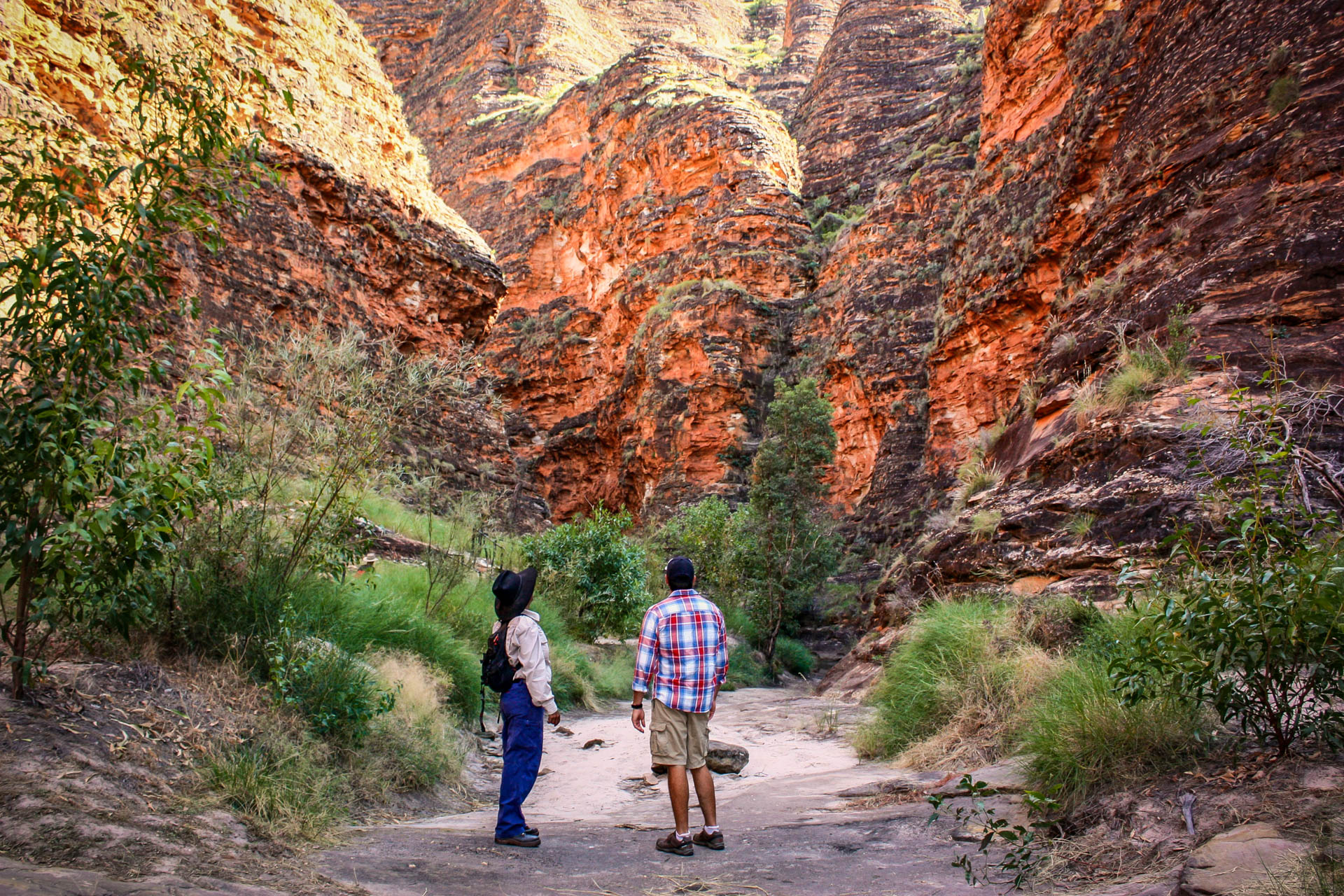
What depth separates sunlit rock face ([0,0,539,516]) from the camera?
33.0ft

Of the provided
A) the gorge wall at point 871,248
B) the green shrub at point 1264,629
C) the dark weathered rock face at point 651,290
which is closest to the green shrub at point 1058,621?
the gorge wall at point 871,248

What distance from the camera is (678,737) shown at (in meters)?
4.44

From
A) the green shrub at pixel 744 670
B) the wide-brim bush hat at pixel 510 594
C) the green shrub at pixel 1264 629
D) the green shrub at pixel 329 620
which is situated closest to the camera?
Answer: the green shrub at pixel 1264 629

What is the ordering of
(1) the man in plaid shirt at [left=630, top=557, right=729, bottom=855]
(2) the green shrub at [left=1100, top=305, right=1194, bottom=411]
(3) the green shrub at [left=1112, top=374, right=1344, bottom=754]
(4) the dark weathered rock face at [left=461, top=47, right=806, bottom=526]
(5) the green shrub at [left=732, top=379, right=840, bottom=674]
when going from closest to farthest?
(3) the green shrub at [left=1112, top=374, right=1344, bottom=754], (1) the man in plaid shirt at [left=630, top=557, right=729, bottom=855], (2) the green shrub at [left=1100, top=305, right=1194, bottom=411], (5) the green shrub at [left=732, top=379, right=840, bottom=674], (4) the dark weathered rock face at [left=461, top=47, right=806, bottom=526]

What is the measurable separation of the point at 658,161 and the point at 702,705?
39.4 meters

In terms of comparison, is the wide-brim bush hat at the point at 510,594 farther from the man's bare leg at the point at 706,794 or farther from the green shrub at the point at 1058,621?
the green shrub at the point at 1058,621

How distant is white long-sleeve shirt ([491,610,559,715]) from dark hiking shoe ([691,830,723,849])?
1.09m

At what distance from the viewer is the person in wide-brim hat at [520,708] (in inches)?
170

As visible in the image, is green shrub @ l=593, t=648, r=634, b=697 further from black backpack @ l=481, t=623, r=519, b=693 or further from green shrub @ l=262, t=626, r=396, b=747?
black backpack @ l=481, t=623, r=519, b=693

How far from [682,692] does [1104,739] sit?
222cm

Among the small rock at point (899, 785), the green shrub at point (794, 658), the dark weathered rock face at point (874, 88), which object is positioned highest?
the dark weathered rock face at point (874, 88)

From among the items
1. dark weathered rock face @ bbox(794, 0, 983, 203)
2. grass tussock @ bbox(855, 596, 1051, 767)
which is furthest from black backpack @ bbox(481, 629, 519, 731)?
dark weathered rock face @ bbox(794, 0, 983, 203)

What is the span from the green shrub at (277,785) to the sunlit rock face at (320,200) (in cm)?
721

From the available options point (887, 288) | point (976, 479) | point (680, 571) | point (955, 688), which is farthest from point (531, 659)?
point (887, 288)
